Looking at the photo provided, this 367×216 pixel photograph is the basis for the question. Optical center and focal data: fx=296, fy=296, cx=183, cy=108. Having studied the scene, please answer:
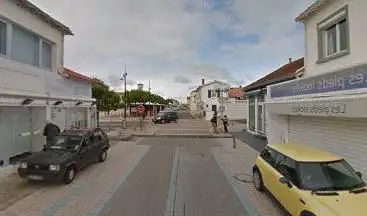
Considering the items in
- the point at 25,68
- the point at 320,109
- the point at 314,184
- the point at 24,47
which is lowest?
the point at 314,184

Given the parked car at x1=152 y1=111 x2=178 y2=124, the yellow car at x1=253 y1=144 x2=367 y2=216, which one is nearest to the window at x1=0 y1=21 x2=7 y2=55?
the yellow car at x1=253 y1=144 x2=367 y2=216

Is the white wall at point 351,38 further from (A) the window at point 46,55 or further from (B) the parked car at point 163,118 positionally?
(B) the parked car at point 163,118

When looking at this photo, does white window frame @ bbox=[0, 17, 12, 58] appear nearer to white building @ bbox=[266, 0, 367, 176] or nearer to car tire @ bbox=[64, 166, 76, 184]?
car tire @ bbox=[64, 166, 76, 184]

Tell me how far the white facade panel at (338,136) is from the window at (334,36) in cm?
249

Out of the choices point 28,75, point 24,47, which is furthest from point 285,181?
point 24,47

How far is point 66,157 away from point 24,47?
6591mm

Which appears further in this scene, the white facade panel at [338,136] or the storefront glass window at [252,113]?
the storefront glass window at [252,113]

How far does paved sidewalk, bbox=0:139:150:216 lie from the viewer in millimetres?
6852

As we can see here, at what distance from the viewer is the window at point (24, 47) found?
1233cm

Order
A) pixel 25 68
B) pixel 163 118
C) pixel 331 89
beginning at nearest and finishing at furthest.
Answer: pixel 331 89
pixel 25 68
pixel 163 118

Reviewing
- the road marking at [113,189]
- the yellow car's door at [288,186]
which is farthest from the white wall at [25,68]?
the yellow car's door at [288,186]

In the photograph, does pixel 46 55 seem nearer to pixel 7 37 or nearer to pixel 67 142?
pixel 7 37

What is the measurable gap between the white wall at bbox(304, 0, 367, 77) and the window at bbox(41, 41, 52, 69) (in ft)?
41.5

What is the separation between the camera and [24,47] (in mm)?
13070
